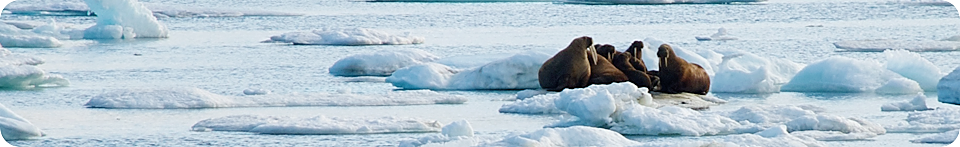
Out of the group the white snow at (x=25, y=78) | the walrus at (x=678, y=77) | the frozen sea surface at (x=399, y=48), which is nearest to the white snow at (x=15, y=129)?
the frozen sea surface at (x=399, y=48)

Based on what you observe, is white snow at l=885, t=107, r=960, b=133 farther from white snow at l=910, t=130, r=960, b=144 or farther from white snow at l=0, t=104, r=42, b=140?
white snow at l=0, t=104, r=42, b=140

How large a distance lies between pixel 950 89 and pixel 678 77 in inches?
61.2

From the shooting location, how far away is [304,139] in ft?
21.7

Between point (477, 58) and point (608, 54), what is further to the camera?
point (477, 58)

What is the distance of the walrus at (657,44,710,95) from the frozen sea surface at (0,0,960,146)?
25cm

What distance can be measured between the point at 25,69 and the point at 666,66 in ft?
13.5

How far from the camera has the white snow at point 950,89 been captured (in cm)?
833

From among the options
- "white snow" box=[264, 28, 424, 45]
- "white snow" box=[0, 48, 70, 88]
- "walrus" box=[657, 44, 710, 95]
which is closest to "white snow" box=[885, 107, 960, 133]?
"walrus" box=[657, 44, 710, 95]

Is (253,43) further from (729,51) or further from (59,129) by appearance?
(59,129)

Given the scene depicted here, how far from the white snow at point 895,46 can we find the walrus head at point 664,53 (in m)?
6.08

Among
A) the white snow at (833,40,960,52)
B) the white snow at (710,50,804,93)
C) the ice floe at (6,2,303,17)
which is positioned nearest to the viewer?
the white snow at (710,50,804,93)

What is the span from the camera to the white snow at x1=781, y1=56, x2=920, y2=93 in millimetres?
9352

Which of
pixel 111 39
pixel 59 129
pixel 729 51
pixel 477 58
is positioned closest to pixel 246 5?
pixel 111 39

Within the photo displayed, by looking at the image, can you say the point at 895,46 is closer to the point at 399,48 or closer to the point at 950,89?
the point at 399,48
